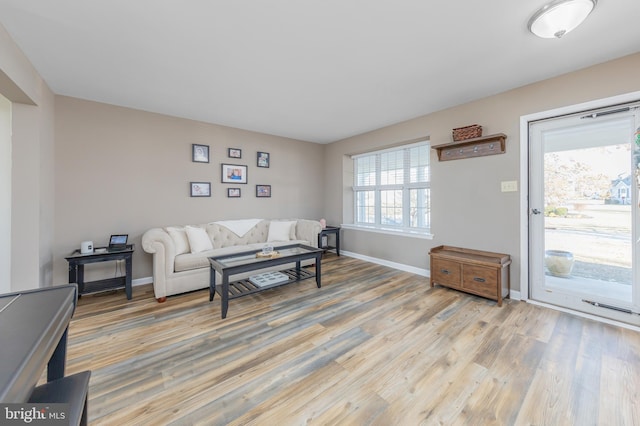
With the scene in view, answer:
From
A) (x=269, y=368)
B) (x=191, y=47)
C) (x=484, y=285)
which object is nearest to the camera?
(x=269, y=368)

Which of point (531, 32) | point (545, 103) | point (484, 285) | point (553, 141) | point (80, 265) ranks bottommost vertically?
point (484, 285)

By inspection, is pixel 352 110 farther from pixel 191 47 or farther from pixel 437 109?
pixel 191 47

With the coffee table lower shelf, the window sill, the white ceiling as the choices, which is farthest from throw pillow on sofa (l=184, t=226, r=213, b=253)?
the window sill

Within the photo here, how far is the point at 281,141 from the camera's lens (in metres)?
4.72

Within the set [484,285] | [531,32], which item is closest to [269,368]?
[484,285]

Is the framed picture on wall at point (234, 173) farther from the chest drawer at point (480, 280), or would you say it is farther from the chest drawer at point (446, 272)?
the chest drawer at point (480, 280)

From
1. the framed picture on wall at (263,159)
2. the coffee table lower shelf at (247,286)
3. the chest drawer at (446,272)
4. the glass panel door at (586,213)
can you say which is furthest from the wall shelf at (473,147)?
the framed picture on wall at (263,159)

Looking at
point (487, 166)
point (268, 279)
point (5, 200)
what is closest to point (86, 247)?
point (5, 200)

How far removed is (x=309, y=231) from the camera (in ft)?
14.0

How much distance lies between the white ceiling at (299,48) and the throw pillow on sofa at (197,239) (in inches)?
64.9

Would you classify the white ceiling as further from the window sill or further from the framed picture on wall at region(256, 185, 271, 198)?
the window sill

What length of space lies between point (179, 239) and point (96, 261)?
83cm

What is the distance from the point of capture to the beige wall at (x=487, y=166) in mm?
2297

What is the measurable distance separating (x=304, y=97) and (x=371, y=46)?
1154 mm
